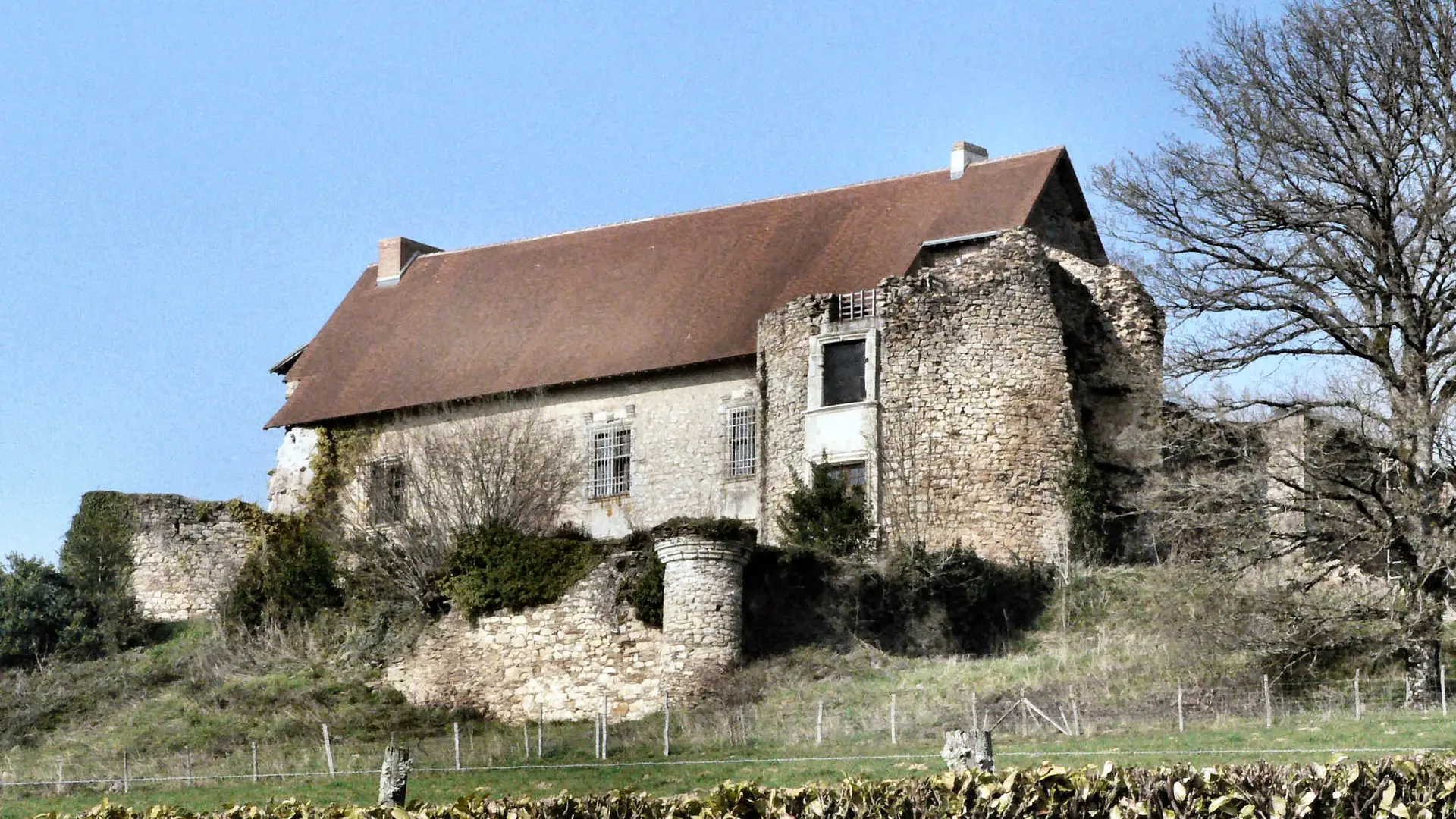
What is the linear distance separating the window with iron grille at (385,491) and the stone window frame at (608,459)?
10.5 ft

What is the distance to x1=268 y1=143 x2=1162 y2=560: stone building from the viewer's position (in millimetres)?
32250

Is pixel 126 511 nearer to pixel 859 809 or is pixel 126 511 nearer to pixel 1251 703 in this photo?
pixel 1251 703

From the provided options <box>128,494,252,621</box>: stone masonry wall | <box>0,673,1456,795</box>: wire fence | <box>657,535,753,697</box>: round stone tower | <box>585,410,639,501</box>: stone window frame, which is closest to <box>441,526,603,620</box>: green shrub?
<box>657,535,753,697</box>: round stone tower

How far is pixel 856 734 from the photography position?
2409 cm

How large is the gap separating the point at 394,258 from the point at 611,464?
970 centimetres

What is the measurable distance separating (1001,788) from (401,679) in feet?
60.8

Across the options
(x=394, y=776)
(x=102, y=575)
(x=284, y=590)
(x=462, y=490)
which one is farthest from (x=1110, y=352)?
(x=394, y=776)

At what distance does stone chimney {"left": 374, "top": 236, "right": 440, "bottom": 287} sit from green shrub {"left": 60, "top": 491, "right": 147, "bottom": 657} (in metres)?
7.59

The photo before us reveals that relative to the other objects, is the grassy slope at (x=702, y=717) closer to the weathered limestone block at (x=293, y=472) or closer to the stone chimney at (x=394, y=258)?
the weathered limestone block at (x=293, y=472)

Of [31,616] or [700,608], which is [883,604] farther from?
[31,616]

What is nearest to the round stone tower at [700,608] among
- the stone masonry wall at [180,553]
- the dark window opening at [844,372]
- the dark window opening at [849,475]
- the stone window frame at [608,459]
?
the dark window opening at [849,475]

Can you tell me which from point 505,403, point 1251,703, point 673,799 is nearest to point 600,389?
point 505,403

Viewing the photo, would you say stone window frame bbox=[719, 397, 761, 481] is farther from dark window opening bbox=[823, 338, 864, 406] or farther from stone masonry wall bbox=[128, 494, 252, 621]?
stone masonry wall bbox=[128, 494, 252, 621]

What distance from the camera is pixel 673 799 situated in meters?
13.4
